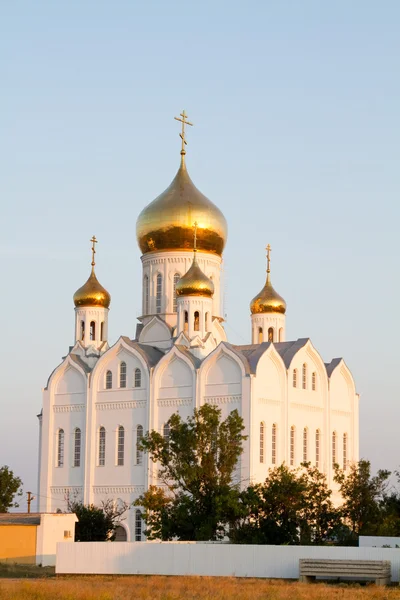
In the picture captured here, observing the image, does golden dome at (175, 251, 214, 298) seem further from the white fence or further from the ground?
the ground

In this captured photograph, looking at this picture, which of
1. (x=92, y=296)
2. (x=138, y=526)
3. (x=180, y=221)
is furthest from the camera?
(x=180, y=221)

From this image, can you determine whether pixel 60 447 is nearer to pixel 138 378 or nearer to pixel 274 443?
pixel 138 378

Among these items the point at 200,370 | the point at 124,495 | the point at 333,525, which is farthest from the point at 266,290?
the point at 333,525

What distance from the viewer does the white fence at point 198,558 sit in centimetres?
2962

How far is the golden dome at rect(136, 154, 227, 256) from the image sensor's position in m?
53.7

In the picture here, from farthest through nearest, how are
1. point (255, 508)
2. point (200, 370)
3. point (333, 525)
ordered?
point (200, 370) → point (333, 525) → point (255, 508)

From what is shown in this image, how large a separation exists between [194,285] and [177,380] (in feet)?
12.8

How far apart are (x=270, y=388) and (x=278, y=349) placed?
10.2 ft

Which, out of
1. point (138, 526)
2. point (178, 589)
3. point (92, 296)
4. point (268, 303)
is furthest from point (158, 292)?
point (178, 589)

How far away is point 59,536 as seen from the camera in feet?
127

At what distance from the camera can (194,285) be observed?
49344 millimetres

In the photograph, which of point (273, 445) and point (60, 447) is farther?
point (60, 447)

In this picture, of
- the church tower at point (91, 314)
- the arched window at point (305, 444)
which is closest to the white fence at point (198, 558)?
the arched window at point (305, 444)

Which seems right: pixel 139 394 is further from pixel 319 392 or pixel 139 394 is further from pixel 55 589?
pixel 55 589
